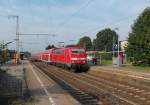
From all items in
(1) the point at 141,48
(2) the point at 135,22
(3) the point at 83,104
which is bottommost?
(3) the point at 83,104

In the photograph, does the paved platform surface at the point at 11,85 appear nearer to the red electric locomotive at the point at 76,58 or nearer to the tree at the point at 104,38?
the red electric locomotive at the point at 76,58

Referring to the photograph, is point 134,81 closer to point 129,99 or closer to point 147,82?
point 147,82

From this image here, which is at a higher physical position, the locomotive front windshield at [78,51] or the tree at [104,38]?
the tree at [104,38]

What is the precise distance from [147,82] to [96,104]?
36.8 feet

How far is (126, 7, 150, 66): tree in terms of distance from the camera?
192ft

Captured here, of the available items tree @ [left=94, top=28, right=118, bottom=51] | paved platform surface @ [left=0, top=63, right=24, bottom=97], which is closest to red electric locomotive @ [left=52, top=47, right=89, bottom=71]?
paved platform surface @ [left=0, top=63, right=24, bottom=97]

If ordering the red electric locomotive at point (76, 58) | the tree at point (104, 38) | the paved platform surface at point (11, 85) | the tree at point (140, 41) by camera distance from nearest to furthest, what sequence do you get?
the paved platform surface at point (11, 85), the red electric locomotive at point (76, 58), the tree at point (140, 41), the tree at point (104, 38)

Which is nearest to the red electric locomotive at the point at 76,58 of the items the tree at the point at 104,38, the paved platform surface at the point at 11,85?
the paved platform surface at the point at 11,85

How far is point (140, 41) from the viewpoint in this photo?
5938cm

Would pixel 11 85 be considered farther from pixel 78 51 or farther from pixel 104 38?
pixel 104 38

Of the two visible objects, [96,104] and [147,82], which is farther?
[147,82]

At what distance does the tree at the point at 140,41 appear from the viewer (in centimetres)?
5856

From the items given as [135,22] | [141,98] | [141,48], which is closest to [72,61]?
[141,48]

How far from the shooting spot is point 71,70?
51.7 meters
